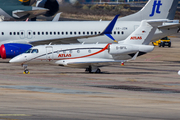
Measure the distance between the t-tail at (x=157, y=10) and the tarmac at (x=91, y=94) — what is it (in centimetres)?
1189

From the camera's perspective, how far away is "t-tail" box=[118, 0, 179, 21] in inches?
1977

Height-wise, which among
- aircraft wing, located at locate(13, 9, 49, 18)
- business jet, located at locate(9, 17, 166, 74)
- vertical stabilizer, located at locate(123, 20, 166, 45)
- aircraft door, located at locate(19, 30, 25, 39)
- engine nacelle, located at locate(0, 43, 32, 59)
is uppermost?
vertical stabilizer, located at locate(123, 20, 166, 45)

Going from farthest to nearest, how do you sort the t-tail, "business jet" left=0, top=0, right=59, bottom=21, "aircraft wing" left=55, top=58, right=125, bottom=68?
"business jet" left=0, top=0, right=59, bottom=21
the t-tail
"aircraft wing" left=55, top=58, right=125, bottom=68

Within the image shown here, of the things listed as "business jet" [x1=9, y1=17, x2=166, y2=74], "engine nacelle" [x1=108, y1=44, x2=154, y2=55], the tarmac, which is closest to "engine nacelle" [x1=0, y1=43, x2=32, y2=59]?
the tarmac

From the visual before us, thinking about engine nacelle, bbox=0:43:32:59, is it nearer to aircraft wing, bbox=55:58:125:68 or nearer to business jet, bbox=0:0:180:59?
business jet, bbox=0:0:180:59

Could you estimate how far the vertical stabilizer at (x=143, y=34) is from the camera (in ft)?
127

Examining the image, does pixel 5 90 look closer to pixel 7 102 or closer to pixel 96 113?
pixel 7 102

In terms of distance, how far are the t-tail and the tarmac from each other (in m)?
11.9

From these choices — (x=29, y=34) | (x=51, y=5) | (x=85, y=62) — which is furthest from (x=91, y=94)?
(x=51, y=5)

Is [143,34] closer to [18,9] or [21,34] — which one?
[21,34]

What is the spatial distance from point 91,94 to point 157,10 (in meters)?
29.3

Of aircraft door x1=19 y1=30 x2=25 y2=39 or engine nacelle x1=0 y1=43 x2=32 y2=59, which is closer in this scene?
engine nacelle x1=0 y1=43 x2=32 y2=59

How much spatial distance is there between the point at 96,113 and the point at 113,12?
11159 centimetres

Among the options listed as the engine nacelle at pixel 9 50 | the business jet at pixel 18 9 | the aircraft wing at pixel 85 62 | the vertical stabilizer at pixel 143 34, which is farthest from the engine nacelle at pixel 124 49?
the business jet at pixel 18 9
